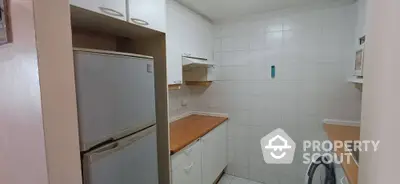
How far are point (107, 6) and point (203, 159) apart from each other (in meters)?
1.70

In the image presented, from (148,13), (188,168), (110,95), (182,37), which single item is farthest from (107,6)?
(188,168)

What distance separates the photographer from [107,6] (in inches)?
42.6

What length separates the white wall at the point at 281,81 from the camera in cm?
227

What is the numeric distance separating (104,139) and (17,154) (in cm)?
32

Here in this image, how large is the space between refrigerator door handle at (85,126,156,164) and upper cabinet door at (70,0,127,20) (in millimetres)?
674

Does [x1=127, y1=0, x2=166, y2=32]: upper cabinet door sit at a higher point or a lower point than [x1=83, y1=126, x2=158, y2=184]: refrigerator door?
higher

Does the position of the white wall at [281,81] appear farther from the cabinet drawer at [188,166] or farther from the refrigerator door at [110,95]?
the refrigerator door at [110,95]

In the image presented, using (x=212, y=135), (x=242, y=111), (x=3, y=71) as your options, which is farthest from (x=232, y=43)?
(x=3, y=71)

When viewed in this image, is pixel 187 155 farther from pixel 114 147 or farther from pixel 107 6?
pixel 107 6

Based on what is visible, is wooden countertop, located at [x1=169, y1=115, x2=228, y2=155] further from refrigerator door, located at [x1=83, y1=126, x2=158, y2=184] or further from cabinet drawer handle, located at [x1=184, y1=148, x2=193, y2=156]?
refrigerator door, located at [x1=83, y1=126, x2=158, y2=184]

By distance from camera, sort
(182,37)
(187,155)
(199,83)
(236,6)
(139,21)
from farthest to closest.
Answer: (199,83) < (236,6) < (182,37) < (187,155) < (139,21)

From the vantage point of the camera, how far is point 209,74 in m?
2.72

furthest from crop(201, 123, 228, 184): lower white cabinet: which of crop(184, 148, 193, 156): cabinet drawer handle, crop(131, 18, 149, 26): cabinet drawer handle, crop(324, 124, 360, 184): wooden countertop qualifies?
crop(131, 18, 149, 26): cabinet drawer handle

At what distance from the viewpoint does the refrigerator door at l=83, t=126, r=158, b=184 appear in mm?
949
